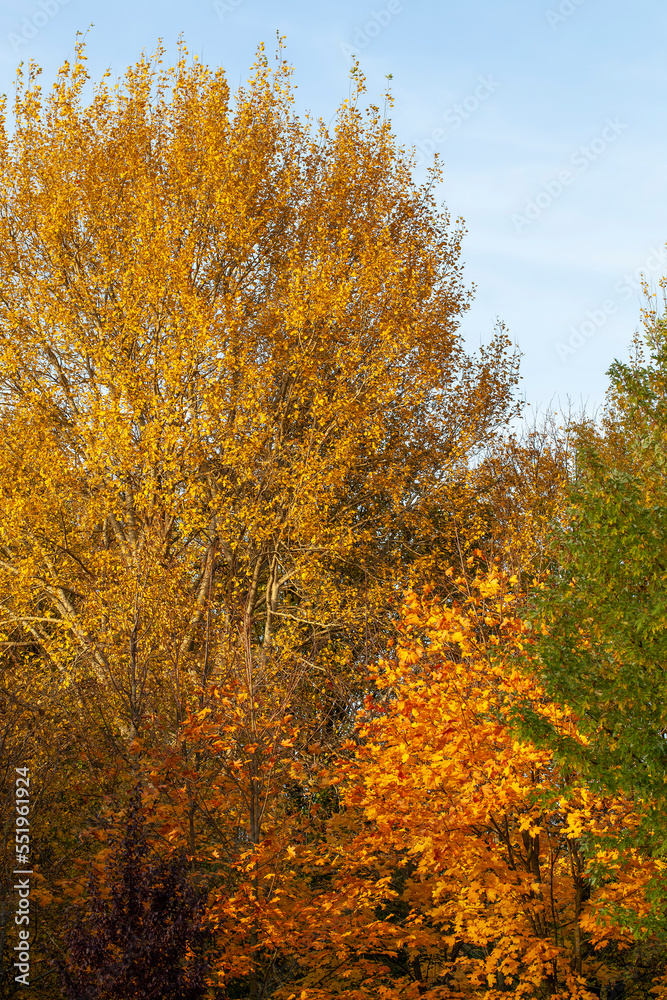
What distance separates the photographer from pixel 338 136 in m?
19.9

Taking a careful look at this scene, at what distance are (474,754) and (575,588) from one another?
1.99m

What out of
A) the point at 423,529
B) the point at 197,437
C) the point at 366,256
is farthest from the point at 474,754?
the point at 366,256

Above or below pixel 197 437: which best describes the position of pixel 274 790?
below

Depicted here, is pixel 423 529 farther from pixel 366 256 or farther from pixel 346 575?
pixel 366 256

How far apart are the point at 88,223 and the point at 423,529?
9.34 m

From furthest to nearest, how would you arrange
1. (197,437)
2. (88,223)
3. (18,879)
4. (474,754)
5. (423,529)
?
(423,529), (88,223), (197,437), (18,879), (474,754)

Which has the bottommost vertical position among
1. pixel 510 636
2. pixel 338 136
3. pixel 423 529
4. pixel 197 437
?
pixel 510 636

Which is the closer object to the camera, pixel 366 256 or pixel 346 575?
pixel 366 256

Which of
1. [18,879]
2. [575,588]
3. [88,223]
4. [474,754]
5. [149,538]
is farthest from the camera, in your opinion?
[88,223]

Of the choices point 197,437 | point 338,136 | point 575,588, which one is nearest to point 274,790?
point 575,588

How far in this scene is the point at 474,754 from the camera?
343 inches

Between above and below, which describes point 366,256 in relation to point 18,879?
above

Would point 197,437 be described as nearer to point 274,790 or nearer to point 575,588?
point 274,790

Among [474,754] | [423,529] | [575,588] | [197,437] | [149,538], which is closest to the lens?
[575,588]
